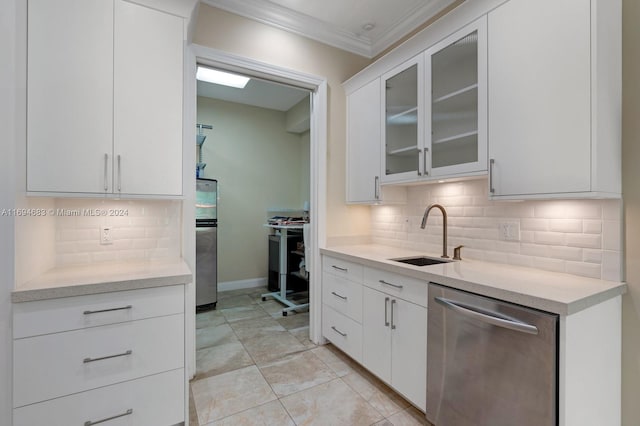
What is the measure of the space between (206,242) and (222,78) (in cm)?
205

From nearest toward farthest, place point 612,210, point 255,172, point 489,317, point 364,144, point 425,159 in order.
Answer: point 489,317 < point 612,210 < point 425,159 < point 364,144 < point 255,172

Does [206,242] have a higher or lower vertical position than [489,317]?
higher

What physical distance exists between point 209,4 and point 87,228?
6.03ft

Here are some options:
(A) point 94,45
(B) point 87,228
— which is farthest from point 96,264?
(A) point 94,45

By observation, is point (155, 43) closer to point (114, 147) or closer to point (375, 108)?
point (114, 147)

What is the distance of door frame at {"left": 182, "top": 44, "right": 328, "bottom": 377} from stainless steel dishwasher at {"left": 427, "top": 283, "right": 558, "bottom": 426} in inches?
52.5

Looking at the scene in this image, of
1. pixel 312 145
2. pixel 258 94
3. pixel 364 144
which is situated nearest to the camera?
pixel 364 144

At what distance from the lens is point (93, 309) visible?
1.45 metres

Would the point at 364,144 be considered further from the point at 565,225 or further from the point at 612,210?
the point at 612,210

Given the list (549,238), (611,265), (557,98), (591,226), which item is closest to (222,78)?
(557,98)

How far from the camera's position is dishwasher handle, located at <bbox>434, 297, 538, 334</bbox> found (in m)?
1.24

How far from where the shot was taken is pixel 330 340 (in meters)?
2.66

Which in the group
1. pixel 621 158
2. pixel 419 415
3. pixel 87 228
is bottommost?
pixel 419 415

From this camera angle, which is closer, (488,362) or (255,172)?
(488,362)
